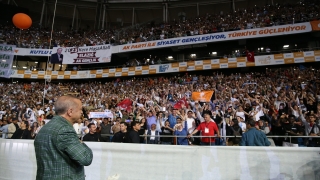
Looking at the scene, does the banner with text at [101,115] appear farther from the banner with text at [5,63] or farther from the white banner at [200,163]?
the banner with text at [5,63]

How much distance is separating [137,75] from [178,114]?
17261mm

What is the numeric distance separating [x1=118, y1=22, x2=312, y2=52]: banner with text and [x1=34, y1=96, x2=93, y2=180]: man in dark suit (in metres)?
20.4

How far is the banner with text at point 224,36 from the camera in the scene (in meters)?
18.7

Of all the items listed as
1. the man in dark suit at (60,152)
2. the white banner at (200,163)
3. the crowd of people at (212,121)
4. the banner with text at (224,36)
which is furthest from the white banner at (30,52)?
the man in dark suit at (60,152)

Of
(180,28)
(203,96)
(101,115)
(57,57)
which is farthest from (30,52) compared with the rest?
(203,96)

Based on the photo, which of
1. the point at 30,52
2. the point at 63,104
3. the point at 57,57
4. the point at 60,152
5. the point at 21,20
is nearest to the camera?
the point at 60,152

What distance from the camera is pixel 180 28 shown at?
2416 centimetres

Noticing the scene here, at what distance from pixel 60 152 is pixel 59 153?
0.05 ft

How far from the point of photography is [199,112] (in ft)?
27.1

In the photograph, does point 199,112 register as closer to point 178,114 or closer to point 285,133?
point 178,114

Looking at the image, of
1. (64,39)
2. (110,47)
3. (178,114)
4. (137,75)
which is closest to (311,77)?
(178,114)

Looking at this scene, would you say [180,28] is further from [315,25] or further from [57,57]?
[57,57]

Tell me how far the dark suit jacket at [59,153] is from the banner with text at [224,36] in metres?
20.4

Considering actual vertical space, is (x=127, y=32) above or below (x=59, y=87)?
above
